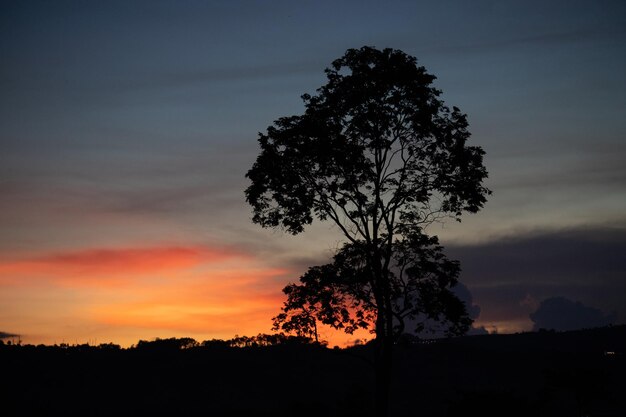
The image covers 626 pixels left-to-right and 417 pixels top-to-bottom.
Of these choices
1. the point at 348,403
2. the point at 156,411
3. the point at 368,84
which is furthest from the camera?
the point at 156,411

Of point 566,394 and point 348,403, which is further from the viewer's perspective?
point 566,394

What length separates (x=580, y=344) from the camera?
497 feet

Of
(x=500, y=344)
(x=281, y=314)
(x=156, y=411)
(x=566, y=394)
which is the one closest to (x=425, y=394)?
(x=566, y=394)

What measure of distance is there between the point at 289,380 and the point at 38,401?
1653 inches

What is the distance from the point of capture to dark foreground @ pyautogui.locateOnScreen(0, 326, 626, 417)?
96.6 metres

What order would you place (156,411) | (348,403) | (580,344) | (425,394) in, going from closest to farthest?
(348,403), (156,411), (425,394), (580,344)

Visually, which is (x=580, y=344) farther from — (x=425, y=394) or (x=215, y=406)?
(x=215, y=406)

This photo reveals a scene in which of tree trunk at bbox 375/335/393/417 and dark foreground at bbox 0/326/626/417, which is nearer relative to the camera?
tree trunk at bbox 375/335/393/417

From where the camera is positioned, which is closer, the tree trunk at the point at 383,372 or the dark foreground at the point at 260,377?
the tree trunk at the point at 383,372

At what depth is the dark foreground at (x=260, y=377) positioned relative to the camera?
96625 millimetres

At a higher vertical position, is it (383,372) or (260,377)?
(383,372)

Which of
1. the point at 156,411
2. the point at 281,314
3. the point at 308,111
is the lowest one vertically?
the point at 156,411

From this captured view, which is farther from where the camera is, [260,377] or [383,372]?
[260,377]

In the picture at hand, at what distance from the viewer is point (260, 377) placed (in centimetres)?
11981
